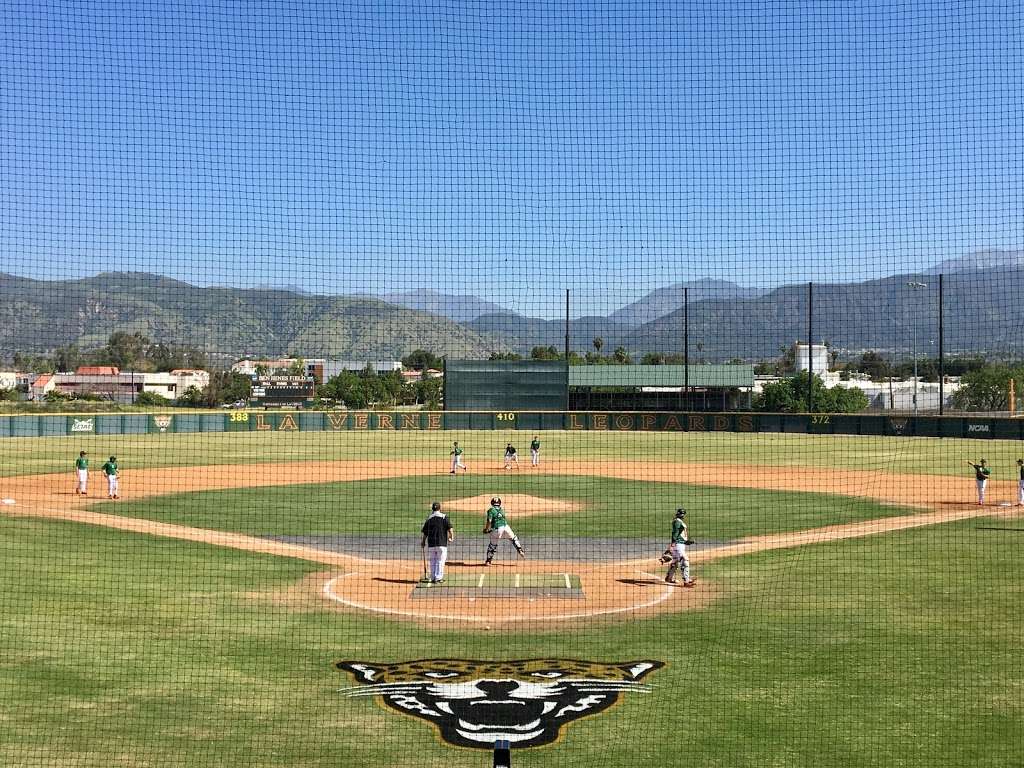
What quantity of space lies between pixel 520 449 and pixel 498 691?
42.7 metres

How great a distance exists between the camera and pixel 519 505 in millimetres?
30234

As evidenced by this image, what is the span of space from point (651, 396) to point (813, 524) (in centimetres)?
5600

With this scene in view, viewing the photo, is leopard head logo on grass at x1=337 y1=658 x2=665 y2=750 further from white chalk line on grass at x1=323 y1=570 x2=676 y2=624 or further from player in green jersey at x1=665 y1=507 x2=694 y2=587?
player in green jersey at x1=665 y1=507 x2=694 y2=587

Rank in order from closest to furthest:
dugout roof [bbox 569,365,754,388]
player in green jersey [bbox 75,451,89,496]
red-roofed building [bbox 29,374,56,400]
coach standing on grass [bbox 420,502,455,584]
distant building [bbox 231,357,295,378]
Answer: coach standing on grass [bbox 420,502,455,584], player in green jersey [bbox 75,451,89,496], dugout roof [bbox 569,365,754,388], red-roofed building [bbox 29,374,56,400], distant building [bbox 231,357,295,378]

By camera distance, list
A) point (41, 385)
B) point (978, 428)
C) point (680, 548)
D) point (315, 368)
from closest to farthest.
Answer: point (680, 548) < point (978, 428) < point (41, 385) < point (315, 368)

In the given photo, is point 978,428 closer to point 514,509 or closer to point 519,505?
point 519,505

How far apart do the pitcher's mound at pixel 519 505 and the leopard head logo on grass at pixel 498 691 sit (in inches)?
580

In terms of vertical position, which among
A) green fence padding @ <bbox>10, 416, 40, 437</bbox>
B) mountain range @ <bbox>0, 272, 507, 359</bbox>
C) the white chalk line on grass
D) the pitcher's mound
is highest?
mountain range @ <bbox>0, 272, 507, 359</bbox>

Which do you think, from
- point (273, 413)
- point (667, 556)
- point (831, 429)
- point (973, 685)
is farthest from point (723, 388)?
point (973, 685)

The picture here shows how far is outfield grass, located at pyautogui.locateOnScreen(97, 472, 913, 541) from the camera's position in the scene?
25391 millimetres

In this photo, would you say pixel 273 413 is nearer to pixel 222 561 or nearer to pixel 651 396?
pixel 651 396

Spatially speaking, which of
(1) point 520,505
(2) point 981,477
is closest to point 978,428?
(2) point 981,477

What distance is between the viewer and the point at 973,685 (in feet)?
37.6

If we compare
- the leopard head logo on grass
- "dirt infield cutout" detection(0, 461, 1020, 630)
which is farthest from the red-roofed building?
the leopard head logo on grass
